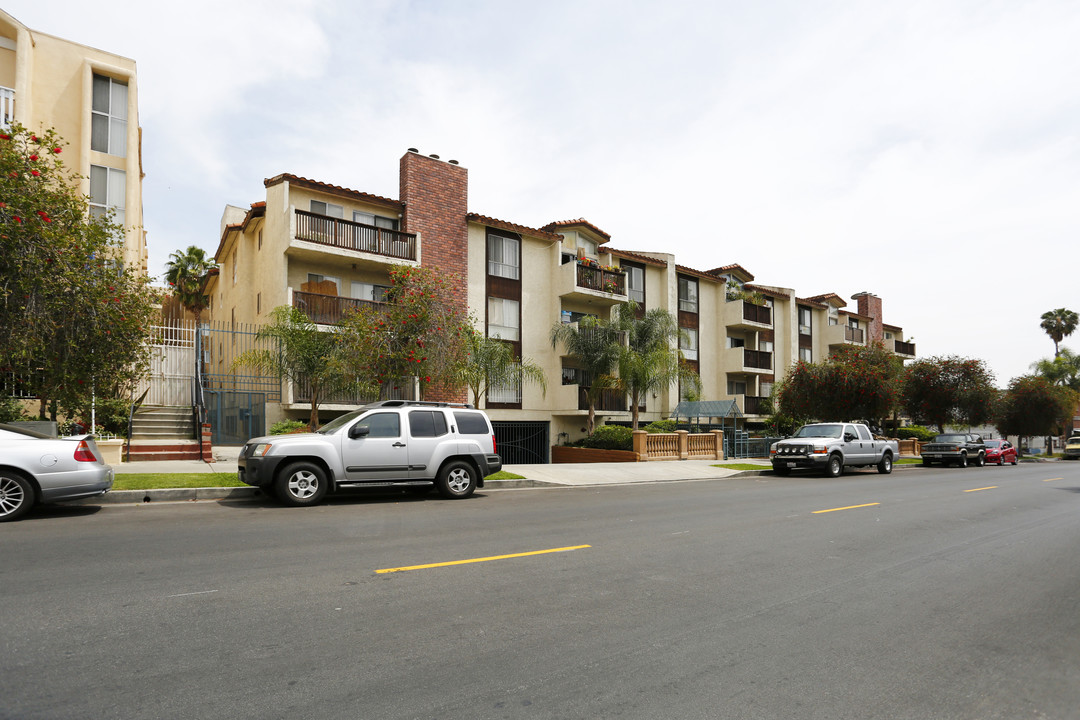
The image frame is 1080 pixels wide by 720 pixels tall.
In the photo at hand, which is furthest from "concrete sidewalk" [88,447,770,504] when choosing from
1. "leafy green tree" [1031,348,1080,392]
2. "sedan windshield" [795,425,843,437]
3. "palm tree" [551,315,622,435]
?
"leafy green tree" [1031,348,1080,392]

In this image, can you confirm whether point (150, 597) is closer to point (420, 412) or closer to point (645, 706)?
point (645, 706)

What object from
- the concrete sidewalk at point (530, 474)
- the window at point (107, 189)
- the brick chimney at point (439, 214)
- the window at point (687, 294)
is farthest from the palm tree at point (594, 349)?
the window at point (107, 189)

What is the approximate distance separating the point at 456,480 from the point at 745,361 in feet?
99.8

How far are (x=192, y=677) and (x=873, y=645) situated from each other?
14.9 feet

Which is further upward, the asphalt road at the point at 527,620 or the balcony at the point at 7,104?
the balcony at the point at 7,104

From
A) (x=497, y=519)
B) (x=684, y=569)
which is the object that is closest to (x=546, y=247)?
(x=497, y=519)

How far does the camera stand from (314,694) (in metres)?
3.69

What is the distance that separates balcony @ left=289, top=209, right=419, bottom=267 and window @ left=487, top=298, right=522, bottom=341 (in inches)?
201

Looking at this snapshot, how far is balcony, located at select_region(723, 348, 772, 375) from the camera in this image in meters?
39.8

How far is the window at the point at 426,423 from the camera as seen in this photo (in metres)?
12.8

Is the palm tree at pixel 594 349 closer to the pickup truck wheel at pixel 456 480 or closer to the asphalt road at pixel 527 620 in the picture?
the pickup truck wheel at pixel 456 480

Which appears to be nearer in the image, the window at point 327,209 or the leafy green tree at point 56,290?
the leafy green tree at point 56,290

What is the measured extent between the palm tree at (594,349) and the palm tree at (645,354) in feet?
1.85

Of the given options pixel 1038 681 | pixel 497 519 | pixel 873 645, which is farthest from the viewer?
pixel 497 519
